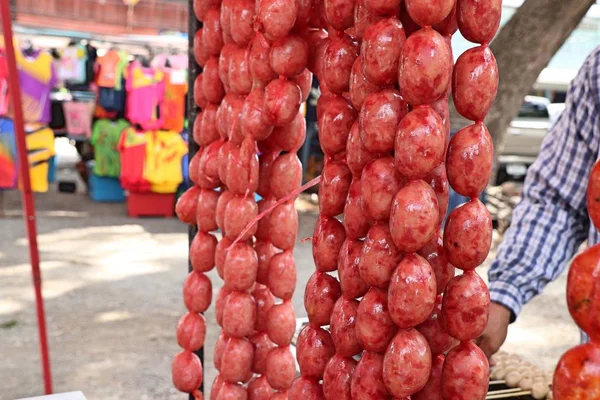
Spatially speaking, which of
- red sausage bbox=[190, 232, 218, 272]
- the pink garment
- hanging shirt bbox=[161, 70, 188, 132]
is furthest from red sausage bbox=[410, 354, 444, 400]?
the pink garment

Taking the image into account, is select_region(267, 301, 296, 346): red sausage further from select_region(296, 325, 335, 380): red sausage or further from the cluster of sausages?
the cluster of sausages

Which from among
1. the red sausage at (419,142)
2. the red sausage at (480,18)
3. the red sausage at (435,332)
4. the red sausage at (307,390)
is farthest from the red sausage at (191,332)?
the red sausage at (480,18)

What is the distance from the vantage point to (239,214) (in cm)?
112

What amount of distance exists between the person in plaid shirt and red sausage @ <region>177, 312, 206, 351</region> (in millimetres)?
677

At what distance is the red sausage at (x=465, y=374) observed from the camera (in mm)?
755

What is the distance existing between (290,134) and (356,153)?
1.21 ft

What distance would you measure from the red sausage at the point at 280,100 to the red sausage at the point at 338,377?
0.40 meters

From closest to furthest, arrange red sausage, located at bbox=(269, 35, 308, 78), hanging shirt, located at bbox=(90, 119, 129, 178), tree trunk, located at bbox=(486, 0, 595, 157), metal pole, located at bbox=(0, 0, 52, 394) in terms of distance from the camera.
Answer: red sausage, located at bbox=(269, 35, 308, 78)
metal pole, located at bbox=(0, 0, 52, 394)
tree trunk, located at bbox=(486, 0, 595, 157)
hanging shirt, located at bbox=(90, 119, 129, 178)

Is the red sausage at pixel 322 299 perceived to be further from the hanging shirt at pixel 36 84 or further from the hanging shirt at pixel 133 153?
the hanging shirt at pixel 36 84

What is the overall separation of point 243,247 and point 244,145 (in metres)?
0.20

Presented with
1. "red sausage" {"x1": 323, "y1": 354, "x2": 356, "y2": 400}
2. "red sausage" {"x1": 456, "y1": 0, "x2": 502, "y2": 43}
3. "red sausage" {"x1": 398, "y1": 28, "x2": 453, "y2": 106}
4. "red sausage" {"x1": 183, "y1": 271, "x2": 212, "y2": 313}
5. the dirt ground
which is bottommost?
the dirt ground

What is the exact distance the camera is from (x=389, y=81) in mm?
761

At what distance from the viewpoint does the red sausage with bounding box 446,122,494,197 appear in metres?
0.73

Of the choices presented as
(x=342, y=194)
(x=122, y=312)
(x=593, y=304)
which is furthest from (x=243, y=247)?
(x=122, y=312)
